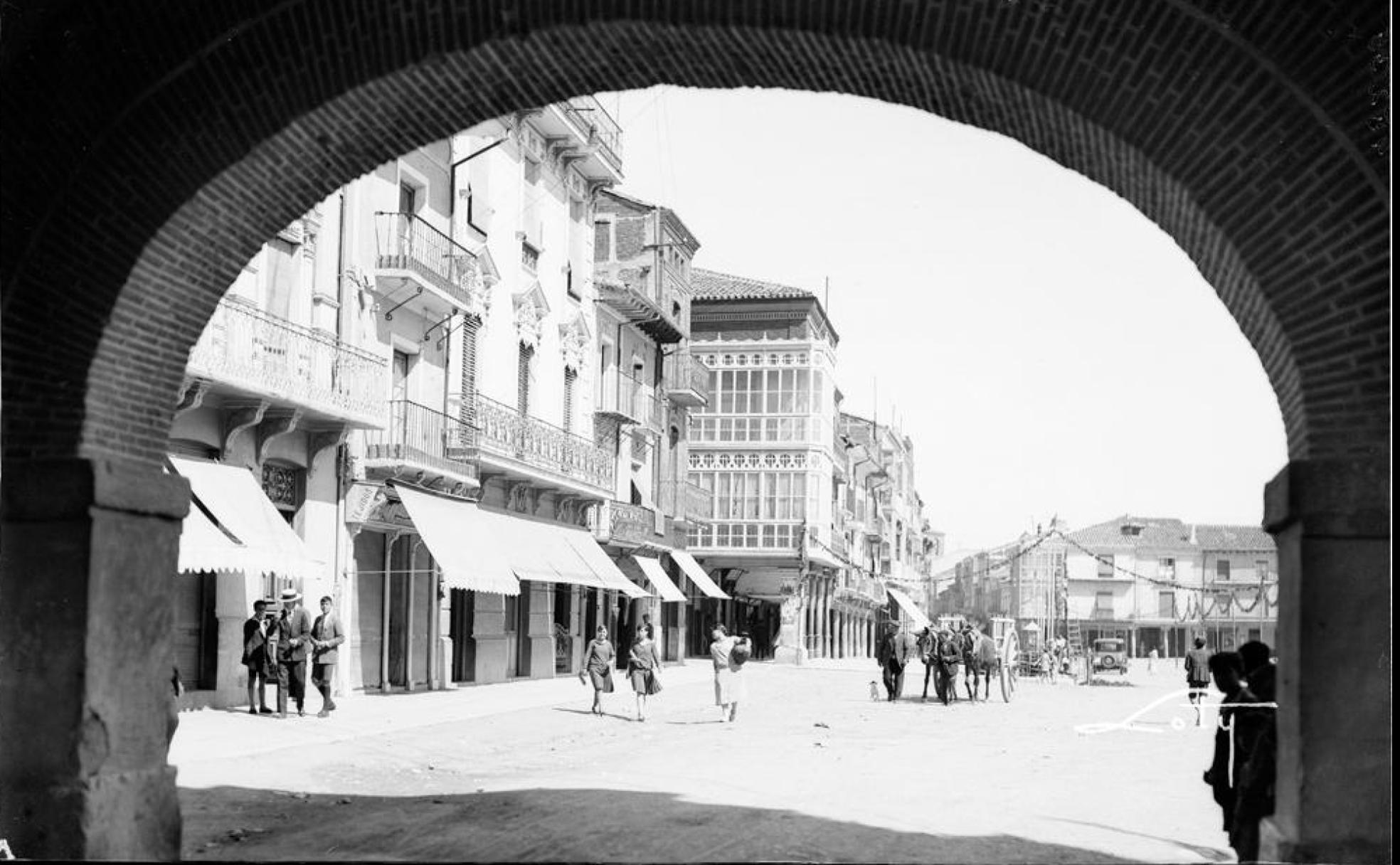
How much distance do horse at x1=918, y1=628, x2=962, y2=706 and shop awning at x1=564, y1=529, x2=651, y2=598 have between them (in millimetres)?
6800

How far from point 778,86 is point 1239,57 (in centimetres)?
257

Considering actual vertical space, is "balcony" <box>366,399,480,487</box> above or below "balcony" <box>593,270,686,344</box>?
below

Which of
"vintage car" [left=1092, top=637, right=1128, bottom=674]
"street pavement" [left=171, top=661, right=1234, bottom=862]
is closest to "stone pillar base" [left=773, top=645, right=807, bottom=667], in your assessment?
"vintage car" [left=1092, top=637, right=1128, bottom=674]

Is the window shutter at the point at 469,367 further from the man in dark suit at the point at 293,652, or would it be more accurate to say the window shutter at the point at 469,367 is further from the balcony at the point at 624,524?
the balcony at the point at 624,524

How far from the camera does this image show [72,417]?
8.79 m

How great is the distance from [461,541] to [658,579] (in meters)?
15.2

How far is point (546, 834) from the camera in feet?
35.7

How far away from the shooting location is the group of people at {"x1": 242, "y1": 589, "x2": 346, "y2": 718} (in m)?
19.9

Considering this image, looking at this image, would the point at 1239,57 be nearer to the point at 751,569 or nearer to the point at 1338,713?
the point at 1338,713

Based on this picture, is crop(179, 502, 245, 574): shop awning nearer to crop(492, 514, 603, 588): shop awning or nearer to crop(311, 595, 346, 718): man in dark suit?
crop(311, 595, 346, 718): man in dark suit

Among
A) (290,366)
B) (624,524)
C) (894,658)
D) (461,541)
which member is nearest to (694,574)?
(624,524)

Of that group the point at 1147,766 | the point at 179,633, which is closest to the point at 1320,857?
the point at 1147,766

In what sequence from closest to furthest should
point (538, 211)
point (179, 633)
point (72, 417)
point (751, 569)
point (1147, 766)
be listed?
point (72, 417) → point (1147, 766) → point (179, 633) → point (538, 211) → point (751, 569)

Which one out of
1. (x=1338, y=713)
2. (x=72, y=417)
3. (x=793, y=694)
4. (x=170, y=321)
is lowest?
(x=793, y=694)
